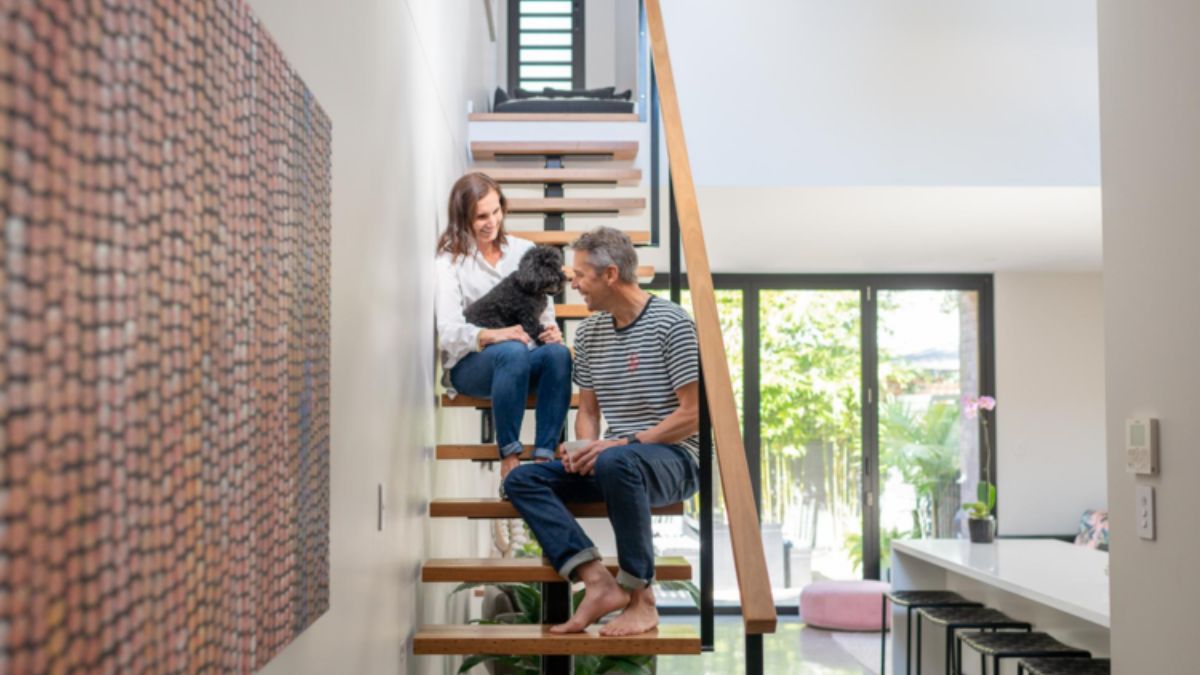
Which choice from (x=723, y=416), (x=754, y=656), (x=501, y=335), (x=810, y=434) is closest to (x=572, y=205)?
(x=501, y=335)

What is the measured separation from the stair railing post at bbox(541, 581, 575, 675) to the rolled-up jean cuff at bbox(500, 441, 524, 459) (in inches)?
14.7

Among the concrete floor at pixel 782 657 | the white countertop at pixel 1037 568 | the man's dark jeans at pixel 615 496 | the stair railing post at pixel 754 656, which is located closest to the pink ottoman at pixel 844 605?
the concrete floor at pixel 782 657

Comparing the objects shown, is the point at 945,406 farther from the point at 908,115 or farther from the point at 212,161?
the point at 212,161

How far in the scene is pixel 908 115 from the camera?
18.6 ft

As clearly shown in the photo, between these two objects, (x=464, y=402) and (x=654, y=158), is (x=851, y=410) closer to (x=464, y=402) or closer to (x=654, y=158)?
(x=654, y=158)

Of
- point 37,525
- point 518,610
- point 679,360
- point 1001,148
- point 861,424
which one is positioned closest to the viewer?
point 37,525

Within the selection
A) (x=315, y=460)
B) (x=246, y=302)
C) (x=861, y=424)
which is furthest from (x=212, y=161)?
(x=861, y=424)

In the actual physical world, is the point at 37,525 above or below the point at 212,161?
below

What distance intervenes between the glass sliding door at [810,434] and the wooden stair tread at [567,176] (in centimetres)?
408

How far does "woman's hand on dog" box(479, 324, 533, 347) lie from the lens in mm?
3391

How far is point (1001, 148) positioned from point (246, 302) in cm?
485

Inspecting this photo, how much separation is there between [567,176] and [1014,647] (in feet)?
7.92

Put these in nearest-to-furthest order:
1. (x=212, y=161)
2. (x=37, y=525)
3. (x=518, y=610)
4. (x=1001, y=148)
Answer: (x=37, y=525) < (x=212, y=161) < (x=518, y=610) < (x=1001, y=148)

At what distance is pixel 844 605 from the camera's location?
7.73 meters
